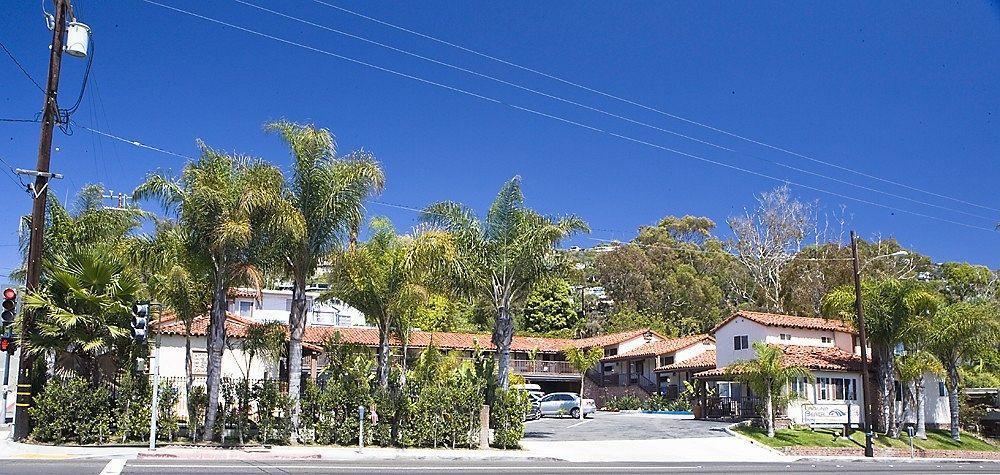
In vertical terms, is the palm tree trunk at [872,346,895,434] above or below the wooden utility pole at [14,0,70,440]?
below

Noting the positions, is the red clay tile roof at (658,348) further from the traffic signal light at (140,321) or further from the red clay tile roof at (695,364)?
the traffic signal light at (140,321)

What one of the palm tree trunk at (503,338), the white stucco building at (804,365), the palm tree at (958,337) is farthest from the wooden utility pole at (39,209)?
the palm tree at (958,337)

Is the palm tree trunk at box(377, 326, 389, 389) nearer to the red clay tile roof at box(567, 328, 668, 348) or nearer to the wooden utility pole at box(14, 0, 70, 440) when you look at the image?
the wooden utility pole at box(14, 0, 70, 440)


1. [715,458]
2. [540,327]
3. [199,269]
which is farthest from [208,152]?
[540,327]

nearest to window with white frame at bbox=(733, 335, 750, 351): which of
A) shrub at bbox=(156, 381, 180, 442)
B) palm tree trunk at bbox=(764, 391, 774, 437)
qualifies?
palm tree trunk at bbox=(764, 391, 774, 437)

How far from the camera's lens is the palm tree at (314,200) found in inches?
1030

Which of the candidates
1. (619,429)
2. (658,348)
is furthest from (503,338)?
(658,348)

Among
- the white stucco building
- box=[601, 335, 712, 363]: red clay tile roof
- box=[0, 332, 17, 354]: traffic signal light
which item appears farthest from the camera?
box=[601, 335, 712, 363]: red clay tile roof

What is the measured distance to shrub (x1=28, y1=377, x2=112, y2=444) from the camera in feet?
77.9

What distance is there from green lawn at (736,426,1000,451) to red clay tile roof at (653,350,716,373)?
13.9m

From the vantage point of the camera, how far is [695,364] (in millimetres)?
54219

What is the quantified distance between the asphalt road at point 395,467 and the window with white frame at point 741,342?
2029 cm

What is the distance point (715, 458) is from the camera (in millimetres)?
30141

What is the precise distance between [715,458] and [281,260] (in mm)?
16148
